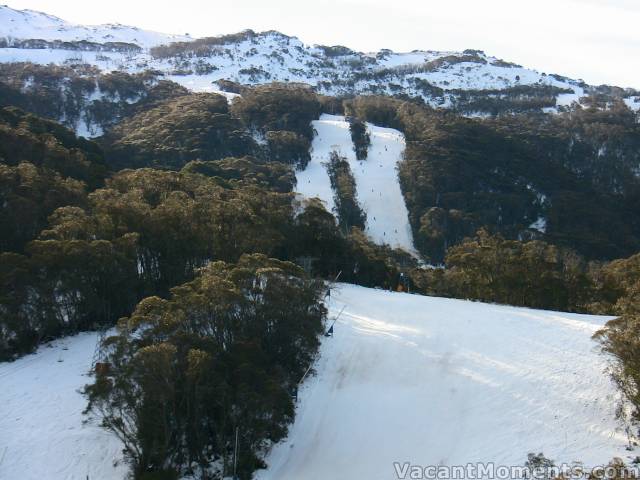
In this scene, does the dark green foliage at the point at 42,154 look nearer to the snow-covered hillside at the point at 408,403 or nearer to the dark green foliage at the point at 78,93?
the snow-covered hillside at the point at 408,403

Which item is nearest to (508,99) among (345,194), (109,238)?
(345,194)

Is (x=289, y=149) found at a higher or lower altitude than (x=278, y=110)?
lower

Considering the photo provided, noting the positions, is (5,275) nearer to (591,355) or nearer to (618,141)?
(591,355)

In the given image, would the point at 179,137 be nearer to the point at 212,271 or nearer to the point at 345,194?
the point at 345,194

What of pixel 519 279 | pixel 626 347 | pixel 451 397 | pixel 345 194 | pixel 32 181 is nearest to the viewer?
pixel 626 347

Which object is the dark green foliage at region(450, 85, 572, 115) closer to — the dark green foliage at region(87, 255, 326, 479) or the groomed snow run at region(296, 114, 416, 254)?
the groomed snow run at region(296, 114, 416, 254)

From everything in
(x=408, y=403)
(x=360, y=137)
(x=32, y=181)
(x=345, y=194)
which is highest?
(x=360, y=137)

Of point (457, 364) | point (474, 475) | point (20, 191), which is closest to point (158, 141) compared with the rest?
point (20, 191)
